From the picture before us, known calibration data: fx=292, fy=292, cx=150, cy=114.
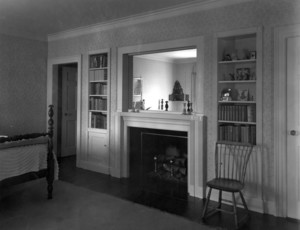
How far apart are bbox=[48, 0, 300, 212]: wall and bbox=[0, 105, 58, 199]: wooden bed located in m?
0.94

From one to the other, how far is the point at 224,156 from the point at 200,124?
1.14ft

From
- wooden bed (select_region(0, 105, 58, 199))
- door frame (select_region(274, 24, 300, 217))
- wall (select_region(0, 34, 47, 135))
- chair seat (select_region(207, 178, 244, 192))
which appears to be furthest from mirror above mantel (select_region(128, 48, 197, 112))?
wall (select_region(0, 34, 47, 135))

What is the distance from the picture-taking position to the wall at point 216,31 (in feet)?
7.38

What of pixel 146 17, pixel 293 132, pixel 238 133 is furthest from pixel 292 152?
pixel 146 17

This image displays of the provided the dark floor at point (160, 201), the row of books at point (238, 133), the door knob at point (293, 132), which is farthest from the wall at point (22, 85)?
the door knob at point (293, 132)

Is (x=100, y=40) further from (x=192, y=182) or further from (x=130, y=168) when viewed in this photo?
(x=192, y=182)

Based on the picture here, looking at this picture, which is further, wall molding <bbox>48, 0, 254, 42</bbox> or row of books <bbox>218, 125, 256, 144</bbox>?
wall molding <bbox>48, 0, 254, 42</bbox>

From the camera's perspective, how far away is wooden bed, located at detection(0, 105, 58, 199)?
2205 millimetres

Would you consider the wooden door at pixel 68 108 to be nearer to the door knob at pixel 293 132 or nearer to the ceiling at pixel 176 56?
the ceiling at pixel 176 56

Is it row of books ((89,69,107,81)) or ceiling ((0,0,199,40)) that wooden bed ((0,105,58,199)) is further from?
ceiling ((0,0,199,40))

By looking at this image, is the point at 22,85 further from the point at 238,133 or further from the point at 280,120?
the point at 280,120

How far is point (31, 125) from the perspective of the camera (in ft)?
12.8

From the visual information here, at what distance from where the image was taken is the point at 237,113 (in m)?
2.47

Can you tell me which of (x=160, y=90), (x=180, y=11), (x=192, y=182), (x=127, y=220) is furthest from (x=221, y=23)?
(x=127, y=220)
